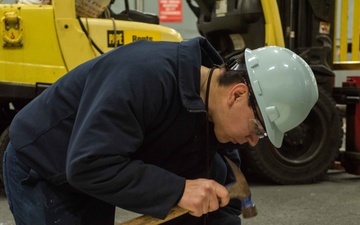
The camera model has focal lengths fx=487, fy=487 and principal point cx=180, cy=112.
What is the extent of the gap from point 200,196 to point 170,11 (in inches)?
223

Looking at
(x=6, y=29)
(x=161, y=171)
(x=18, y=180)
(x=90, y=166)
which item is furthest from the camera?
(x=6, y=29)

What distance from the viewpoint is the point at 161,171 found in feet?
4.61

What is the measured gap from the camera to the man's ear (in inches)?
56.4

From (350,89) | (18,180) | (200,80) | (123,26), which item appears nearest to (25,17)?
(123,26)

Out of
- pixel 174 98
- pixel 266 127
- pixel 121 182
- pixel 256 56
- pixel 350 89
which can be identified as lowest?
→ pixel 350 89

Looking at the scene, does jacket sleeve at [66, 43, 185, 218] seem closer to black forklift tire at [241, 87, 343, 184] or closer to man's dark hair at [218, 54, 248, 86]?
man's dark hair at [218, 54, 248, 86]

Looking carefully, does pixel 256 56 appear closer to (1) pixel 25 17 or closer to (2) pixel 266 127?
(2) pixel 266 127

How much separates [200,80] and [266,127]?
25cm

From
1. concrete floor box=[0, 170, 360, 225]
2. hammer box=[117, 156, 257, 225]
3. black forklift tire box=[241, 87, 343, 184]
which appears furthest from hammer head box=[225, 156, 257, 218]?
black forklift tire box=[241, 87, 343, 184]

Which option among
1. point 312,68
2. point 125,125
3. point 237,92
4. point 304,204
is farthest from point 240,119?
point 312,68

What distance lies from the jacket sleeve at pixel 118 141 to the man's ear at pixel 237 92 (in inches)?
7.5

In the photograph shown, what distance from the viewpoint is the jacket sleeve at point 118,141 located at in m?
1.28

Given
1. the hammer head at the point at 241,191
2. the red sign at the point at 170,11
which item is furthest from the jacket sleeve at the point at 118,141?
the red sign at the point at 170,11

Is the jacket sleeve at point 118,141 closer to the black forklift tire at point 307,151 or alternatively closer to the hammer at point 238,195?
the hammer at point 238,195
